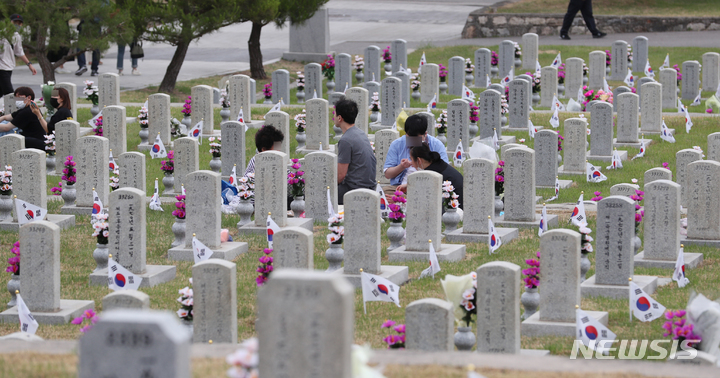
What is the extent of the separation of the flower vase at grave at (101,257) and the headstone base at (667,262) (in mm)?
4933

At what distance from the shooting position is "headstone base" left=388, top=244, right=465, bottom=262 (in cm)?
938

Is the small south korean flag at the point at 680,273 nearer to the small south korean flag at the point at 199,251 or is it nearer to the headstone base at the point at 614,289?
the headstone base at the point at 614,289

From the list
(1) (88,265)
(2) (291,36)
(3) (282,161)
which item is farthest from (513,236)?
(2) (291,36)

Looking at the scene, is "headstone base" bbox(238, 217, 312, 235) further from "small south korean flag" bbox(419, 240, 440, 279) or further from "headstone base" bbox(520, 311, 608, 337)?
"headstone base" bbox(520, 311, 608, 337)

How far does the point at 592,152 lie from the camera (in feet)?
46.4

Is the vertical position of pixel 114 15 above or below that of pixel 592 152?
above

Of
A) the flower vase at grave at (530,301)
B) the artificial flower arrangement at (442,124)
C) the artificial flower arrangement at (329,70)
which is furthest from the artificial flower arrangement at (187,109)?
the flower vase at grave at (530,301)

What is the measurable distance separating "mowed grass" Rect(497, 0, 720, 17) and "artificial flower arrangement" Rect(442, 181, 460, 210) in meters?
18.5

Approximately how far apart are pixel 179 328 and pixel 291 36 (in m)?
22.3

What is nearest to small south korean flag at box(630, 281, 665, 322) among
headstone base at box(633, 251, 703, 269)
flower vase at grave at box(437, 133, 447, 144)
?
headstone base at box(633, 251, 703, 269)

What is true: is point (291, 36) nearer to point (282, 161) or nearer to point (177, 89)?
point (177, 89)

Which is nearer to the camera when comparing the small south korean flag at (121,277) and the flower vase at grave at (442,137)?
the small south korean flag at (121,277)

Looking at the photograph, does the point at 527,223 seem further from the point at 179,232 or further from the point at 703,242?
the point at 179,232

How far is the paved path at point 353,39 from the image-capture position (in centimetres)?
2384
